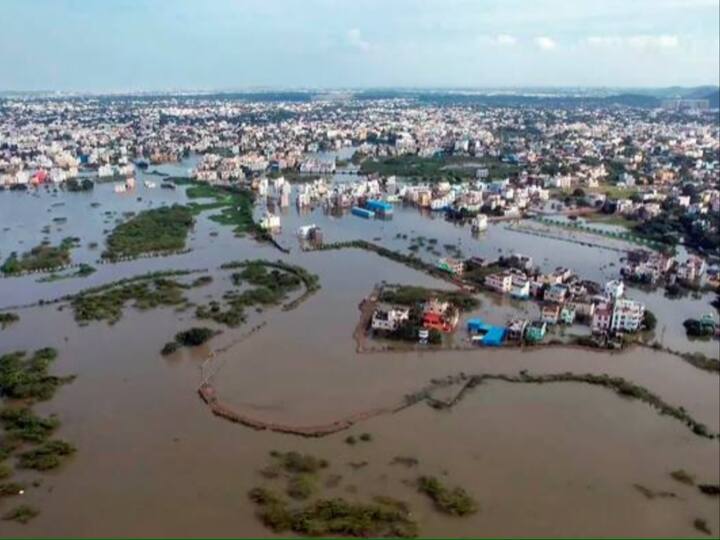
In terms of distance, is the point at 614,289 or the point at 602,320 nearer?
the point at 602,320

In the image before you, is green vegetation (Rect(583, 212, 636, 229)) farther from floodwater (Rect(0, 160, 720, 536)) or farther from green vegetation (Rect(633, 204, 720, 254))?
floodwater (Rect(0, 160, 720, 536))

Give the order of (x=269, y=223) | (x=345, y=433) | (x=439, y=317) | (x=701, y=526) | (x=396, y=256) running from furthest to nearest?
(x=269, y=223)
(x=396, y=256)
(x=439, y=317)
(x=345, y=433)
(x=701, y=526)

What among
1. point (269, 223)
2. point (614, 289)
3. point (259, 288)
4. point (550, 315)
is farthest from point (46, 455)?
point (269, 223)

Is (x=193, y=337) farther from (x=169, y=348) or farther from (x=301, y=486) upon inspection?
(x=301, y=486)

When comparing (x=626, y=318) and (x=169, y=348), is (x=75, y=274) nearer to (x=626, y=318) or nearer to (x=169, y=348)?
(x=169, y=348)

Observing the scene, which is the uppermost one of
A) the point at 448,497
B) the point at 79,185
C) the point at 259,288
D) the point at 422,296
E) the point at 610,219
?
the point at 79,185

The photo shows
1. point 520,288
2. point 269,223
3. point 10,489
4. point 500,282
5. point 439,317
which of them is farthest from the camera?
point 269,223

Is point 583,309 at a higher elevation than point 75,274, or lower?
higher
